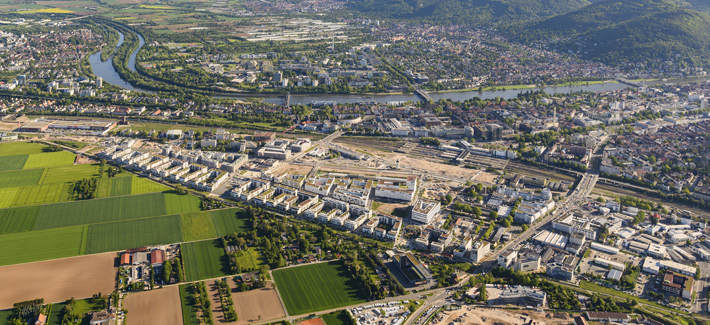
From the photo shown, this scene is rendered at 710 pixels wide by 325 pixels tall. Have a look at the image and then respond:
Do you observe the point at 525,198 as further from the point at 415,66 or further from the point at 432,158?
the point at 415,66

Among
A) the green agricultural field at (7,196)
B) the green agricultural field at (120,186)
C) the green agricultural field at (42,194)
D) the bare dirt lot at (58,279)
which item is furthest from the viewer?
the green agricultural field at (120,186)

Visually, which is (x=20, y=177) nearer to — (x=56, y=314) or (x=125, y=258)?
(x=125, y=258)

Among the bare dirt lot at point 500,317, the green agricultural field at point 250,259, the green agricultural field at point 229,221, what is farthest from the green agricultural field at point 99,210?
the bare dirt lot at point 500,317

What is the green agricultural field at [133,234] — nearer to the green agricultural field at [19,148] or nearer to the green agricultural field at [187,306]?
the green agricultural field at [187,306]

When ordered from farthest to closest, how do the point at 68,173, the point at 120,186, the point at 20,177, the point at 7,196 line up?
the point at 68,173 → the point at 20,177 → the point at 120,186 → the point at 7,196

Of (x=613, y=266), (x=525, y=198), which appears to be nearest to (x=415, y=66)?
(x=525, y=198)

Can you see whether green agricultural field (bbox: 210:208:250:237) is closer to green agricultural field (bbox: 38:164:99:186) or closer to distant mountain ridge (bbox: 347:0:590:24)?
green agricultural field (bbox: 38:164:99:186)

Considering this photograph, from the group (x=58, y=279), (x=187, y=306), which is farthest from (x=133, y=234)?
(x=187, y=306)
